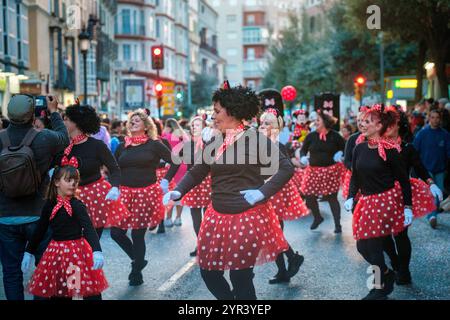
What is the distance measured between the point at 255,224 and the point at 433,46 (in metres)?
20.3

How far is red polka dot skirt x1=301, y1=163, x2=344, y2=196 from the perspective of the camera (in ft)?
42.8

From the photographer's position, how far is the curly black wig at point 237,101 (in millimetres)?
6188

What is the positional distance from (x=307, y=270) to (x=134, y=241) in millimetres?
2100

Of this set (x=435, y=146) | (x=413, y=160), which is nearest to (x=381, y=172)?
(x=413, y=160)

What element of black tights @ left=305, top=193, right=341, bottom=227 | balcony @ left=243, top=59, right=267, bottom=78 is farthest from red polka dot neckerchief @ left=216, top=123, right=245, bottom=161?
balcony @ left=243, top=59, right=267, bottom=78

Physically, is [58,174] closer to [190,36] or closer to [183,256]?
[183,256]

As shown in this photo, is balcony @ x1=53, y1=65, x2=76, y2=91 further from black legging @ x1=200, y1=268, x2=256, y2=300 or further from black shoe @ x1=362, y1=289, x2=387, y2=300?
black legging @ x1=200, y1=268, x2=256, y2=300

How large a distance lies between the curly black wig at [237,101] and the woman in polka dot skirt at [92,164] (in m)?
2.11

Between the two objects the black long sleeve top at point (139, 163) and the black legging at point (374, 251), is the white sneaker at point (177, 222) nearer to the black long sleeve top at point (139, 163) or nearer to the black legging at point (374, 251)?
the black long sleeve top at point (139, 163)

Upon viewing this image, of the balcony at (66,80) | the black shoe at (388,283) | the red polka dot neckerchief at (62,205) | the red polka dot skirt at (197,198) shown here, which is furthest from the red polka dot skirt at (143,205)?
the balcony at (66,80)

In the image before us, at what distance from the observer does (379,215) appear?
7.72m

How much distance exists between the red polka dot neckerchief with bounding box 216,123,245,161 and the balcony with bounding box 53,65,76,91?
29.1 meters
